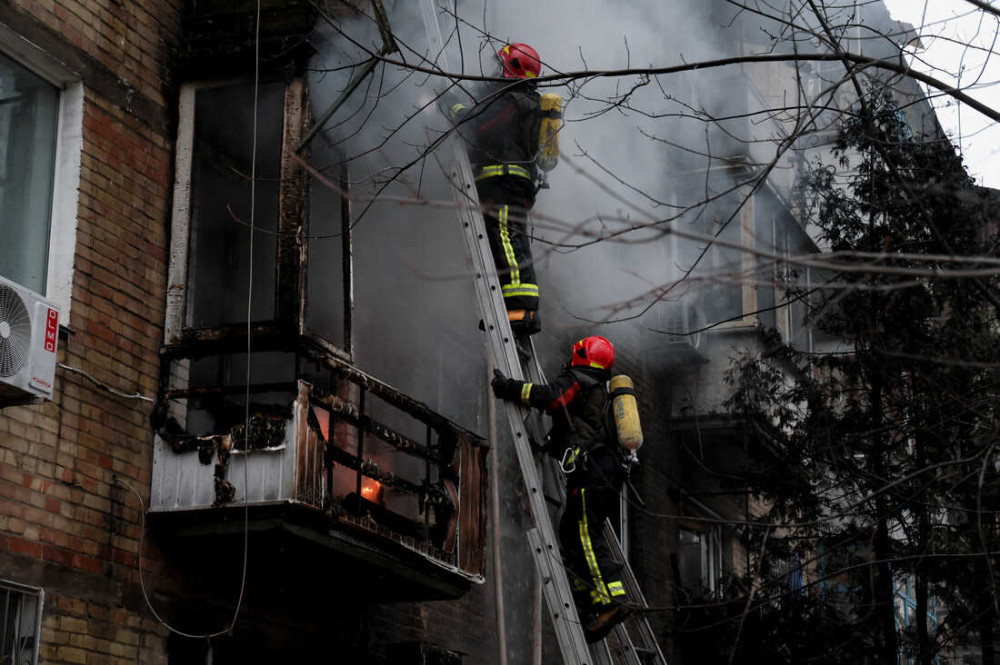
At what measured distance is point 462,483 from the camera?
319 inches

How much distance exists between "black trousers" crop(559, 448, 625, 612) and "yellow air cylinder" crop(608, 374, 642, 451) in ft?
0.77

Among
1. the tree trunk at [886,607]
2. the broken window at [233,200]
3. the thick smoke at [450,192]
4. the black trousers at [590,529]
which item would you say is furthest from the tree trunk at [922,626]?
the broken window at [233,200]

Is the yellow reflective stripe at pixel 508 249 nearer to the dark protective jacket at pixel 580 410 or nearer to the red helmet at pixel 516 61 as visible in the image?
the dark protective jacket at pixel 580 410

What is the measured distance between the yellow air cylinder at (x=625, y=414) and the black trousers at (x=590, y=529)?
9.2 inches

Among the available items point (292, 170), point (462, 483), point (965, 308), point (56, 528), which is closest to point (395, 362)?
point (462, 483)

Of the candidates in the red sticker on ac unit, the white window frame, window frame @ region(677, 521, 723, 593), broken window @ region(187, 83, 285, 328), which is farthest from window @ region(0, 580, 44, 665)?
window frame @ region(677, 521, 723, 593)

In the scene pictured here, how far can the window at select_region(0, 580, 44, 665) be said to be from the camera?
583cm

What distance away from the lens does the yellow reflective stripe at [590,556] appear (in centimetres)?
745

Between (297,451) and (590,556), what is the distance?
6.71ft

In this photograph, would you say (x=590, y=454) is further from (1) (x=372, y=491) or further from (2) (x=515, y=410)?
(1) (x=372, y=491)

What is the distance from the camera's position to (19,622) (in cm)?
590

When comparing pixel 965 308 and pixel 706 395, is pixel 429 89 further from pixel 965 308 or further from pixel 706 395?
pixel 706 395

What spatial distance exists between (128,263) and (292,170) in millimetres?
1017

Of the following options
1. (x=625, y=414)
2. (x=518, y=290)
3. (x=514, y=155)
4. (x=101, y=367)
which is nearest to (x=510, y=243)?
(x=518, y=290)
